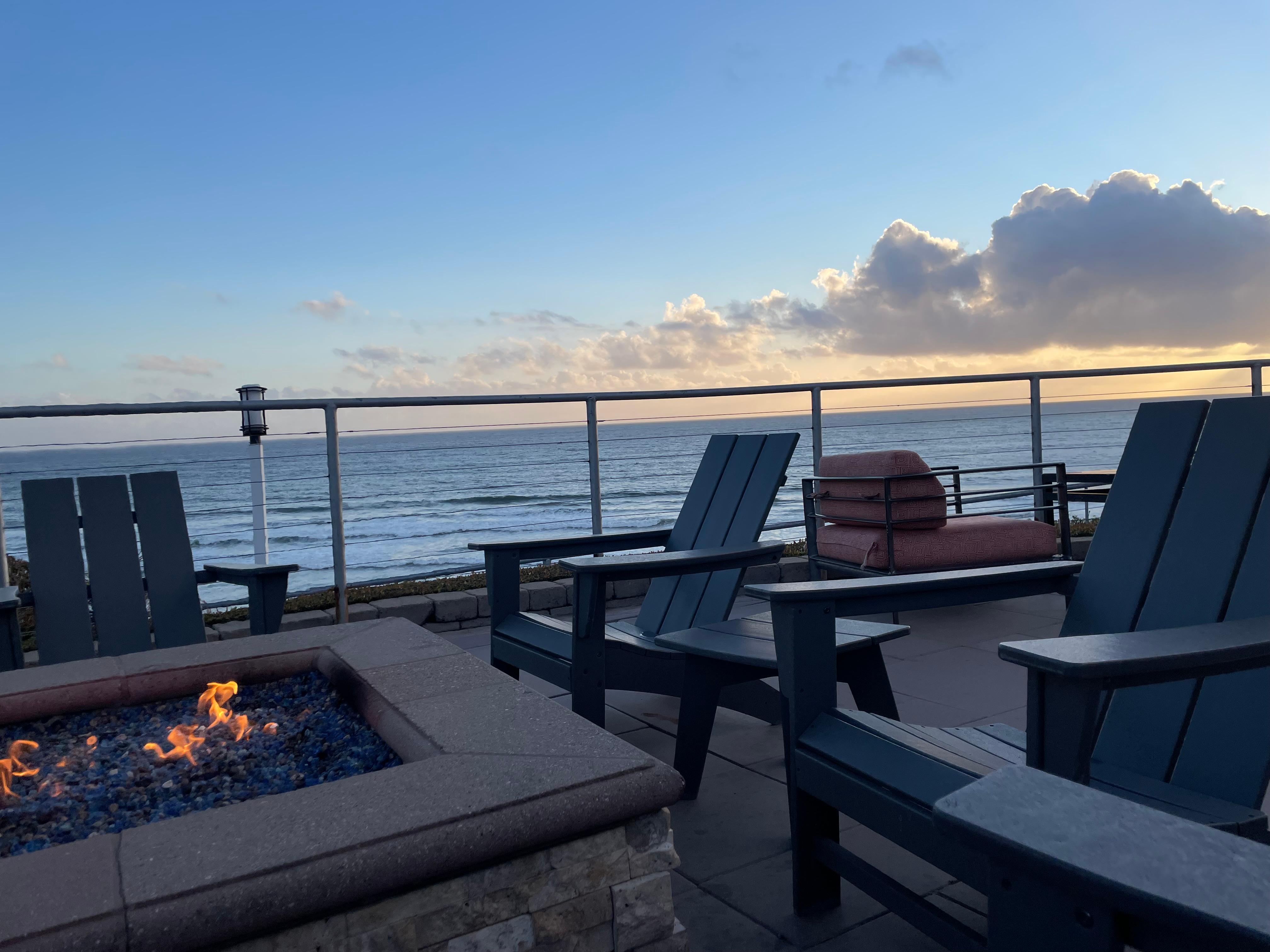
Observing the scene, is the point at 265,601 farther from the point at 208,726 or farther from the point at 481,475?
the point at 481,475

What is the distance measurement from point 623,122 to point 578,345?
58.6 feet

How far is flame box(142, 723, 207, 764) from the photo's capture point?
1758mm

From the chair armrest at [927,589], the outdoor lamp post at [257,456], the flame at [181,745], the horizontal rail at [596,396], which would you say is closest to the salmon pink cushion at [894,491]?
the horizontal rail at [596,396]

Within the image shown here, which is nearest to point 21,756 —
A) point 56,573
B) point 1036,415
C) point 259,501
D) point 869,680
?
point 56,573

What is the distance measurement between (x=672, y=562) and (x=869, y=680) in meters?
0.60

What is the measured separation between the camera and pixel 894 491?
3682 millimetres

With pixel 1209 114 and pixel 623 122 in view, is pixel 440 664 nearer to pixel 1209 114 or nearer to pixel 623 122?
pixel 1209 114

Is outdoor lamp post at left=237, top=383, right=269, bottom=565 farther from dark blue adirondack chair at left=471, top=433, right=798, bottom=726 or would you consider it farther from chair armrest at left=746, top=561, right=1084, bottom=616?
chair armrest at left=746, top=561, right=1084, bottom=616

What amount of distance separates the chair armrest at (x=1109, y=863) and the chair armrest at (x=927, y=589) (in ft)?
2.88

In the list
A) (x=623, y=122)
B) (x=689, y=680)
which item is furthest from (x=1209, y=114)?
(x=689, y=680)

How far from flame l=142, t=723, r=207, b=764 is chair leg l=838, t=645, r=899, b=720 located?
56.9 inches

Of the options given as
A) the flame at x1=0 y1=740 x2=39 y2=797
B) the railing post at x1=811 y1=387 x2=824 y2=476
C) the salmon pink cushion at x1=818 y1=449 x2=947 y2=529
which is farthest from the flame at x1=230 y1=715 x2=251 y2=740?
the railing post at x1=811 y1=387 x2=824 y2=476

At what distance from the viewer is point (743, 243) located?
14070 mm

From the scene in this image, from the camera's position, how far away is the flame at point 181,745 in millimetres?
1758
